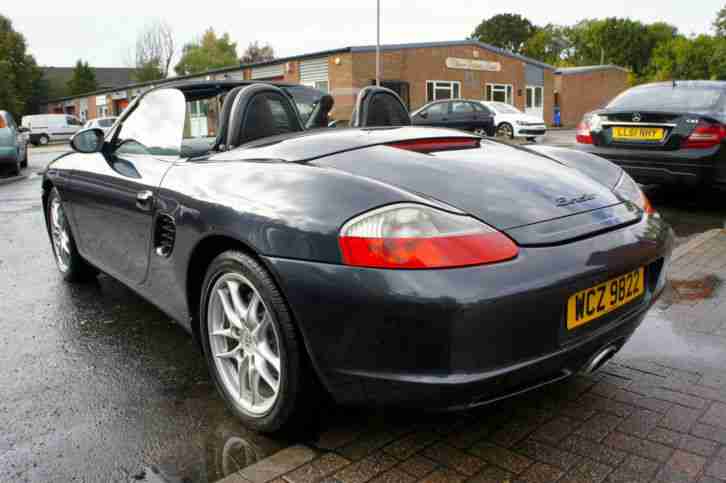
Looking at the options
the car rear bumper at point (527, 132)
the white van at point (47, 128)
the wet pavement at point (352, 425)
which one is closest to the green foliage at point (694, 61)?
the car rear bumper at point (527, 132)

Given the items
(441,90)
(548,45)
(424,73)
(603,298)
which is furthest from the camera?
(548,45)

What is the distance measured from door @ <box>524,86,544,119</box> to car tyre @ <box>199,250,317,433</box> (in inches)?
1566

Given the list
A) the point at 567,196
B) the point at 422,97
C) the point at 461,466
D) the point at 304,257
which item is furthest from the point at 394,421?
the point at 422,97

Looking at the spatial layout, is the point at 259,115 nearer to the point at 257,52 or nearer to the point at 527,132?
the point at 527,132

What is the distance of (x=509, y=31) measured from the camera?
85000 mm

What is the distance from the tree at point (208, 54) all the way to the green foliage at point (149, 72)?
3984 millimetres

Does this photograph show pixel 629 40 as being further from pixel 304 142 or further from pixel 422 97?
pixel 304 142

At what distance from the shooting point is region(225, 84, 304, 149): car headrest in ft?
9.95

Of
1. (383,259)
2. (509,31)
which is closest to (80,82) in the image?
(509,31)

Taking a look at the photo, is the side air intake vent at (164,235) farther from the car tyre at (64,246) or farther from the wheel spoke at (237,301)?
the car tyre at (64,246)

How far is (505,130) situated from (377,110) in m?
21.1

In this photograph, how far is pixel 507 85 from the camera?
38.5 metres

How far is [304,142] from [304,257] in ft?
2.67

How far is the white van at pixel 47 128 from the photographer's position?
35656 mm
